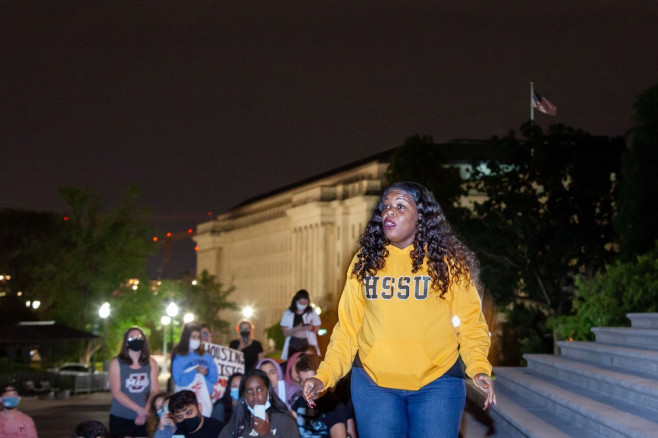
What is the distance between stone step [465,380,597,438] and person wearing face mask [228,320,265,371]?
3.54 meters

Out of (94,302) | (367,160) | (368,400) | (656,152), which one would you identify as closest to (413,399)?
(368,400)

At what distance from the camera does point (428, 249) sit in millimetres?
5609

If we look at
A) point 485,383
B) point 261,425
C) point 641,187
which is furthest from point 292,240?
point 485,383

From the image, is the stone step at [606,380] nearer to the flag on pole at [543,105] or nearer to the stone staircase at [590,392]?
the stone staircase at [590,392]

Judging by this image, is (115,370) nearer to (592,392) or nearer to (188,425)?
(188,425)

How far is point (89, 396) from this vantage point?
39594mm

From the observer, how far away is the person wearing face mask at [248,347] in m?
16.9

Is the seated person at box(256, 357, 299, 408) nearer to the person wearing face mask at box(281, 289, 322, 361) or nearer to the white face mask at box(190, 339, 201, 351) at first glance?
the white face mask at box(190, 339, 201, 351)

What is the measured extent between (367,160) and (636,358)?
391 ft

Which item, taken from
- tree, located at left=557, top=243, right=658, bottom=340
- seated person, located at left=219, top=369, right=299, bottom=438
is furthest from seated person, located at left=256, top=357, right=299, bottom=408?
tree, located at left=557, top=243, right=658, bottom=340

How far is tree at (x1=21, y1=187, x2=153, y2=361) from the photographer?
58.2 metres

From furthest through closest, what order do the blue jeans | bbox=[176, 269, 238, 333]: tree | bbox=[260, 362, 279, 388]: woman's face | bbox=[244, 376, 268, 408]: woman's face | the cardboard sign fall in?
1. bbox=[176, 269, 238, 333]: tree
2. the cardboard sign
3. bbox=[260, 362, 279, 388]: woman's face
4. bbox=[244, 376, 268, 408]: woman's face
5. the blue jeans

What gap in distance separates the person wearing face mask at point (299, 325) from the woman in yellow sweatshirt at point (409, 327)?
1042 cm

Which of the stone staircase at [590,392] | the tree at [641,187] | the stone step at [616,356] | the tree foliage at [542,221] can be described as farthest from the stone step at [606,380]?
the tree foliage at [542,221]
